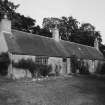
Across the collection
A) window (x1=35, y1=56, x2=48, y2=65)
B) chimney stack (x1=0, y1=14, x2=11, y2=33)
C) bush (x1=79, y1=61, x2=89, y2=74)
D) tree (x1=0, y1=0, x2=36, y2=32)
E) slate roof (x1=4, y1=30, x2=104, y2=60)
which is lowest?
bush (x1=79, y1=61, x2=89, y2=74)

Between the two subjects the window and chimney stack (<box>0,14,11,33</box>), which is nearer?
chimney stack (<box>0,14,11,33</box>)

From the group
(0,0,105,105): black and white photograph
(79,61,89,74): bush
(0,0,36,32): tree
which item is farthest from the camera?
(0,0,36,32): tree

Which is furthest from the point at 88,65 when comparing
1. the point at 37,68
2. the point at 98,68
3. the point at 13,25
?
the point at 13,25

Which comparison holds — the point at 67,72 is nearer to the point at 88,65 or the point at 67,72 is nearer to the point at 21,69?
the point at 88,65

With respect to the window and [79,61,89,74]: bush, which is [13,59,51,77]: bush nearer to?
the window

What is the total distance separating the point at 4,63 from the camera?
21781mm

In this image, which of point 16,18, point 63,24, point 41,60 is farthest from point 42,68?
Answer: point 63,24

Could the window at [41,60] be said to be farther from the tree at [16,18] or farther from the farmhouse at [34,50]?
the tree at [16,18]

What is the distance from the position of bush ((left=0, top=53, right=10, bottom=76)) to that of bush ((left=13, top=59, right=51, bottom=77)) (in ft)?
3.20

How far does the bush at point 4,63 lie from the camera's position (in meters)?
21.6

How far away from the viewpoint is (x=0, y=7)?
5047cm

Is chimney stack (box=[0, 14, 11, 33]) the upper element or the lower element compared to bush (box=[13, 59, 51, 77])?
upper

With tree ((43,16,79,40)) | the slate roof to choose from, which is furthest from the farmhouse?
tree ((43,16,79,40))

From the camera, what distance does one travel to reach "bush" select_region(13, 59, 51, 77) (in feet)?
73.4
